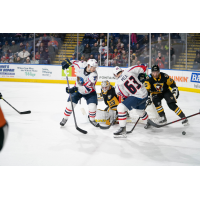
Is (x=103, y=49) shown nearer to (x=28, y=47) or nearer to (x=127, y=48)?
(x=127, y=48)

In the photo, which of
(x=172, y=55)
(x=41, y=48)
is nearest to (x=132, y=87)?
(x=172, y=55)

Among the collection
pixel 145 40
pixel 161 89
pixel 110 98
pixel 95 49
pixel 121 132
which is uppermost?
pixel 145 40

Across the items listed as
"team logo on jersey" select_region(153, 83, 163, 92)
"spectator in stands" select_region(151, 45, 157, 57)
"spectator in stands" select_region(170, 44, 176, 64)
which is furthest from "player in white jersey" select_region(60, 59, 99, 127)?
"spectator in stands" select_region(151, 45, 157, 57)

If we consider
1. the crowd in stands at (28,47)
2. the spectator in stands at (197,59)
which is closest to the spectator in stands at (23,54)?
the crowd in stands at (28,47)

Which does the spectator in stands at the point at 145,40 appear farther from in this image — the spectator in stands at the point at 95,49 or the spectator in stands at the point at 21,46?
the spectator in stands at the point at 21,46

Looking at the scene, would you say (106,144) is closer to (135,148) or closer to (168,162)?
(135,148)

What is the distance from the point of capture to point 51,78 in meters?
10.3

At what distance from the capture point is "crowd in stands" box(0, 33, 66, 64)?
34.5 ft

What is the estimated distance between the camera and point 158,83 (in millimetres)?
3969

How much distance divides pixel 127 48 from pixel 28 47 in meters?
4.41

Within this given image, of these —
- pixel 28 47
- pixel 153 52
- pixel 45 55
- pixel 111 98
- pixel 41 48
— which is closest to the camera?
pixel 111 98

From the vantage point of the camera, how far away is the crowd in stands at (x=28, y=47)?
1052 cm

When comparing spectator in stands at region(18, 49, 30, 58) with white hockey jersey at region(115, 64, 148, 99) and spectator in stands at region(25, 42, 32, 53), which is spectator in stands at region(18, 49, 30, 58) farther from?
white hockey jersey at region(115, 64, 148, 99)

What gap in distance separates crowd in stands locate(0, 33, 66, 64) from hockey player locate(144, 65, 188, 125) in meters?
7.17
